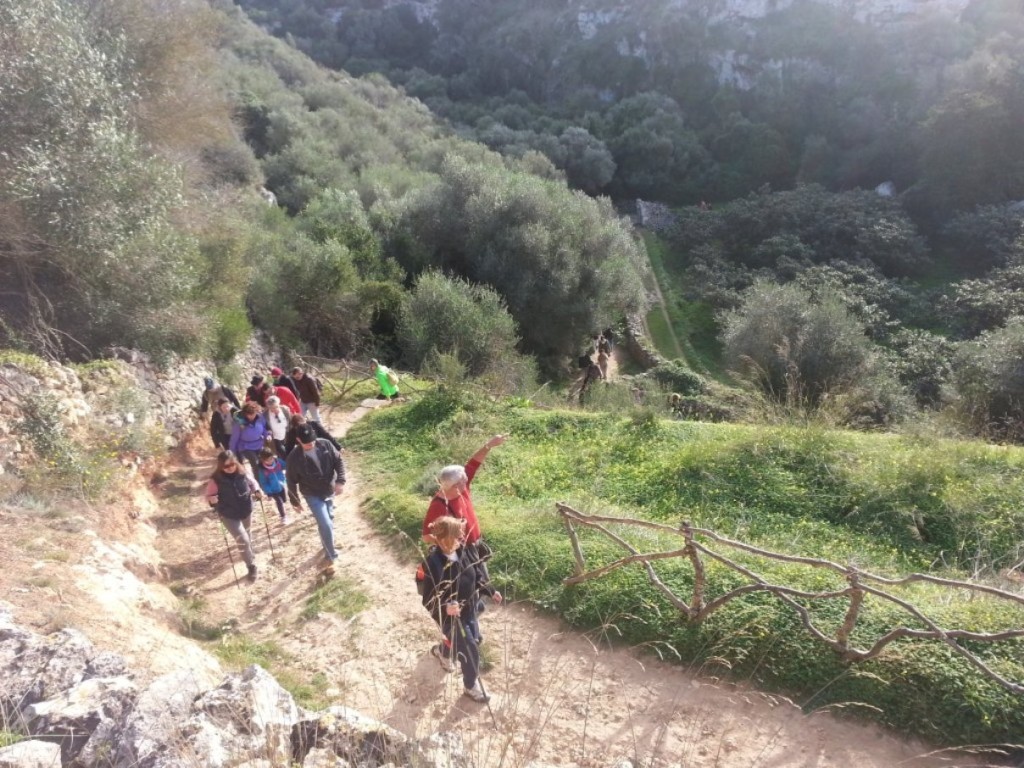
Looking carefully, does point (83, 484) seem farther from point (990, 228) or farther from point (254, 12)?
point (254, 12)

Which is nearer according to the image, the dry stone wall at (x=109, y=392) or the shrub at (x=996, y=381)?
the dry stone wall at (x=109, y=392)

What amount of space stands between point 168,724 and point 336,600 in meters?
3.20

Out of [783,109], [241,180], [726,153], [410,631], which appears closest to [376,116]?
[241,180]

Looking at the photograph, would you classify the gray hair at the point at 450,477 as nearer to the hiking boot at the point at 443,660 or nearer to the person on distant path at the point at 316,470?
the hiking boot at the point at 443,660

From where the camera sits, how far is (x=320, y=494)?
6.57 meters

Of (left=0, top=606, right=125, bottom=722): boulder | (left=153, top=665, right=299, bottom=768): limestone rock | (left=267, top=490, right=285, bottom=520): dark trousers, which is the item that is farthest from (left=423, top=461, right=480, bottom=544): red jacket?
(left=267, top=490, right=285, bottom=520): dark trousers

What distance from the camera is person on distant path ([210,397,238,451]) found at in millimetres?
8469

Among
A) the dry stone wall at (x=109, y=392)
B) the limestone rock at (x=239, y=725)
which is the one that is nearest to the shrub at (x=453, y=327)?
the dry stone wall at (x=109, y=392)

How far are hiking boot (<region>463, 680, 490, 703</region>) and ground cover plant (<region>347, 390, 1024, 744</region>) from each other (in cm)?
123

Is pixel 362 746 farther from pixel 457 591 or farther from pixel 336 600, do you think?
pixel 336 600

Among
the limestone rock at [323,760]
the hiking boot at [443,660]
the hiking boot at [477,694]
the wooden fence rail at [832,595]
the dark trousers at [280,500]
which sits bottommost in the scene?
the dark trousers at [280,500]

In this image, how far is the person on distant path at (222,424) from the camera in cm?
847

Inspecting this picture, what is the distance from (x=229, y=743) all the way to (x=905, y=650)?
4753mm

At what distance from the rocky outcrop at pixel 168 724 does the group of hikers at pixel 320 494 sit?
101 cm
